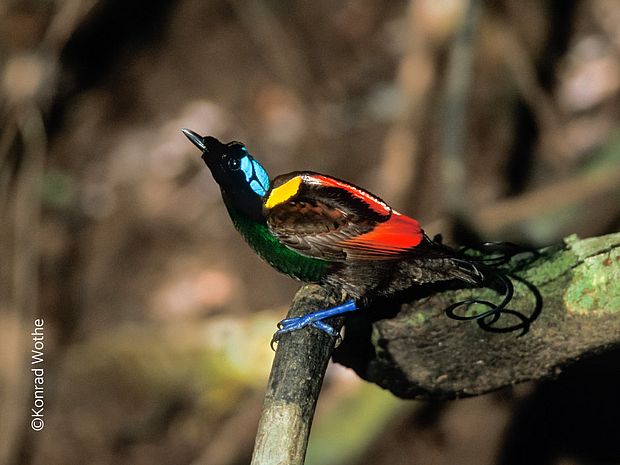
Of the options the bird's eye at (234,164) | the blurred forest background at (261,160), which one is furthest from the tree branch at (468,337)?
the blurred forest background at (261,160)

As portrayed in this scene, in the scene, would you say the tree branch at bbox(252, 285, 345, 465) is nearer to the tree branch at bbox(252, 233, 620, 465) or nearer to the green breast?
the tree branch at bbox(252, 233, 620, 465)

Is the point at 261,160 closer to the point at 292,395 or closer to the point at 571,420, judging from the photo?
the point at 571,420

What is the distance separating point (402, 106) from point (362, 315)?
2.11m

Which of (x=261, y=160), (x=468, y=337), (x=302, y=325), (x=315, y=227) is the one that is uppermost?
(x=261, y=160)

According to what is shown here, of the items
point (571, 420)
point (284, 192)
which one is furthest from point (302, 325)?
point (571, 420)

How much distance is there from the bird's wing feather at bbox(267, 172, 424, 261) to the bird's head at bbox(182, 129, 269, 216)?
0.06 meters

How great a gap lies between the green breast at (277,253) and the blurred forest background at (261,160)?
162 centimetres

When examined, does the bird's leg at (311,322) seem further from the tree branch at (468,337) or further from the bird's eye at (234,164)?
the bird's eye at (234,164)

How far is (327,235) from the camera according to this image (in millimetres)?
1989

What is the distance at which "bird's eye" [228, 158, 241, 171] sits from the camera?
6.55ft

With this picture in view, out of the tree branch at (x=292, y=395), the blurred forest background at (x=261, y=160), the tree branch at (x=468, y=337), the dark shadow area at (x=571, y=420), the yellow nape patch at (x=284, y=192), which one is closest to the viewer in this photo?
the tree branch at (x=292, y=395)

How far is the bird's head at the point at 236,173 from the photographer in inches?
78.6

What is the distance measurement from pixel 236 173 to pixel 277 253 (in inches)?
8.7

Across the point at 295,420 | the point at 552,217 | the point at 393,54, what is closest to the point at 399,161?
the point at 552,217
